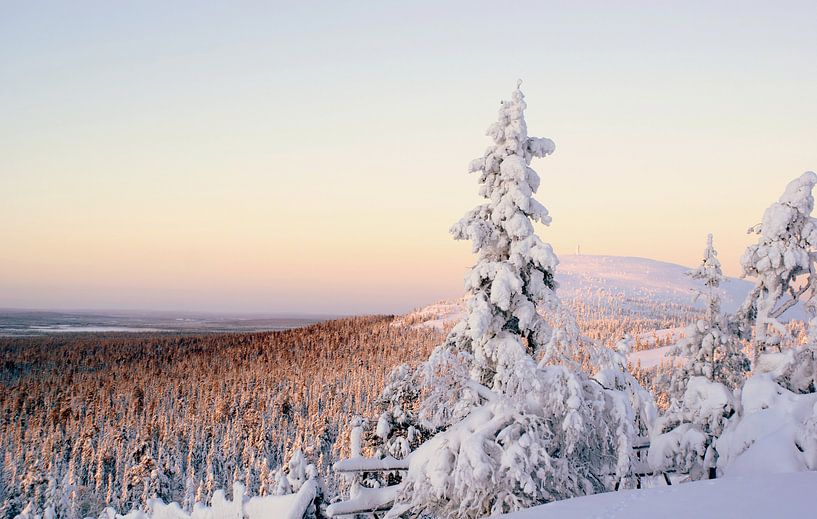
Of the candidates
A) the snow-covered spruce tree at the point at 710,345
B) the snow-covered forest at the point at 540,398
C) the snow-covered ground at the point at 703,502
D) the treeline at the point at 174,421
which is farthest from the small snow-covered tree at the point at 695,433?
the treeline at the point at 174,421

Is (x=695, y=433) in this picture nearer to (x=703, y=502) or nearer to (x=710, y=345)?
(x=703, y=502)

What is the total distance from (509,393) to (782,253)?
11288 mm

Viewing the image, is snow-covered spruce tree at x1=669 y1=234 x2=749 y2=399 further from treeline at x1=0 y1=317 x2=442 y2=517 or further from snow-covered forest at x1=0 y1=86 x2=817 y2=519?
treeline at x1=0 y1=317 x2=442 y2=517

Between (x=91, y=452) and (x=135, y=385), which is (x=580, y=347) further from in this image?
(x=135, y=385)

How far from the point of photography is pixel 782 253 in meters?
18.9

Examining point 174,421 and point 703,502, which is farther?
point 174,421

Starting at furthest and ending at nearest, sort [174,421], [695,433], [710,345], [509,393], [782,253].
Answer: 1. [174,421]
2. [710,345]
3. [782,253]
4. [695,433]
5. [509,393]

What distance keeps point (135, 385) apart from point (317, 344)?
70676mm

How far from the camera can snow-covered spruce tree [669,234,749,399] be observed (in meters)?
24.0

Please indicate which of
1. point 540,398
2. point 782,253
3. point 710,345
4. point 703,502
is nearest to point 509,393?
point 540,398

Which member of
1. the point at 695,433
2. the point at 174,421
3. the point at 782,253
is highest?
the point at 782,253

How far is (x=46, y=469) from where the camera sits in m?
70.4

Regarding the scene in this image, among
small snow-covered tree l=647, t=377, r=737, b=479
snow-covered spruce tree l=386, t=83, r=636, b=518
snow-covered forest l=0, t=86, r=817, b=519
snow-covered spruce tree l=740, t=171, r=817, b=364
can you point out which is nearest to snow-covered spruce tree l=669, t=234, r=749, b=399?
snow-covered forest l=0, t=86, r=817, b=519

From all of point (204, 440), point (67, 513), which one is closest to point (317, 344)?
point (204, 440)
